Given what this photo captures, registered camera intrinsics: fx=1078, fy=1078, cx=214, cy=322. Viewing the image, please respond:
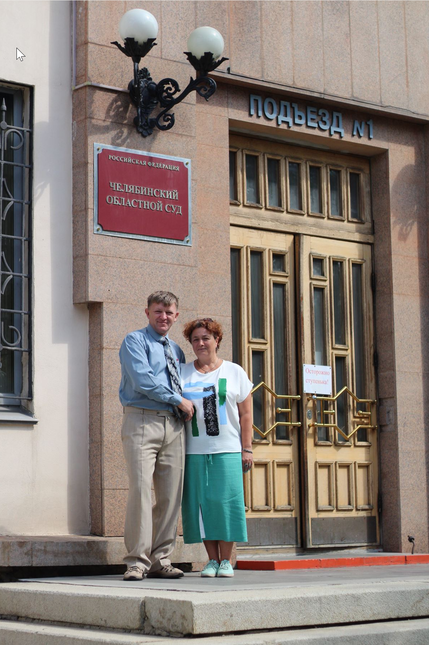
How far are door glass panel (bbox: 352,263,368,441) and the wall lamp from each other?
281 cm

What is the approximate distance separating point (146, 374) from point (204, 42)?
3.19m

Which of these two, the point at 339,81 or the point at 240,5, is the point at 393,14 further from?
the point at 240,5

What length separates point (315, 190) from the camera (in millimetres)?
10906

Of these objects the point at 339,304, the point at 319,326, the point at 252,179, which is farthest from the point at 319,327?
the point at 252,179

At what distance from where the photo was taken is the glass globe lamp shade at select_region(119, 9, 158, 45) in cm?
862

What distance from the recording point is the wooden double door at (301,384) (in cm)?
1006

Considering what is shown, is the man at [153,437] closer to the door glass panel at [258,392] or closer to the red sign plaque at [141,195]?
the red sign plaque at [141,195]

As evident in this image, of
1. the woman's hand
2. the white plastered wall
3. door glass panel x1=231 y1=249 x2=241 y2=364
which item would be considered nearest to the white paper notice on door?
door glass panel x1=231 y1=249 x2=241 y2=364

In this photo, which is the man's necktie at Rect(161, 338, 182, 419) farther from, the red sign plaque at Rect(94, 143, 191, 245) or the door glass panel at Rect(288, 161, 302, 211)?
the door glass panel at Rect(288, 161, 302, 211)

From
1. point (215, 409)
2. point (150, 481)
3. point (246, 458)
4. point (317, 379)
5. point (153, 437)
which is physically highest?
point (317, 379)

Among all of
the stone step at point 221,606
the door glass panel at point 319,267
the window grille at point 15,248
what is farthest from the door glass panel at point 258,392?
the stone step at point 221,606

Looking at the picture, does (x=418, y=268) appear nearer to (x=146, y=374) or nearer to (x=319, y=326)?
(x=319, y=326)

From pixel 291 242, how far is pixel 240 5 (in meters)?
2.30

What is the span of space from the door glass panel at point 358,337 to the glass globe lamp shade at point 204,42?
3.06 meters
